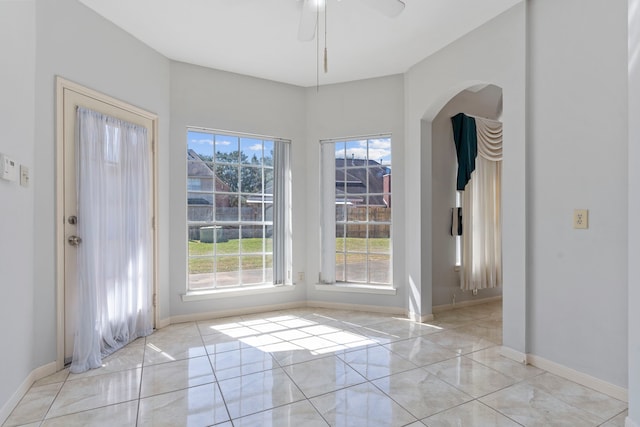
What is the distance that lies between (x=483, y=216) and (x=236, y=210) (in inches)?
123

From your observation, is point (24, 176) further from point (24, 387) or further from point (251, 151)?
point (251, 151)

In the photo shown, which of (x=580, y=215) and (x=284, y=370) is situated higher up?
(x=580, y=215)

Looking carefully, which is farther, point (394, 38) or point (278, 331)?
point (278, 331)

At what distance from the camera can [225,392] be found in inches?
87.8

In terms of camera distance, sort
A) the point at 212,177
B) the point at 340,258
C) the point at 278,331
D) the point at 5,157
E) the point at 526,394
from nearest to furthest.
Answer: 1. the point at 5,157
2. the point at 526,394
3. the point at 278,331
4. the point at 212,177
5. the point at 340,258

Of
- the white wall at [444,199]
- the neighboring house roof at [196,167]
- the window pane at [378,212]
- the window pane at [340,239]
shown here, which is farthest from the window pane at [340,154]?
the neighboring house roof at [196,167]

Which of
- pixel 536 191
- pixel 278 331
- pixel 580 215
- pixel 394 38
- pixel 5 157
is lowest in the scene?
pixel 278 331

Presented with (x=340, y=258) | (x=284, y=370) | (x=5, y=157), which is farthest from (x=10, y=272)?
(x=340, y=258)

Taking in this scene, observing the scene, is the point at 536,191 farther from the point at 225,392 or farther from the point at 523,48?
the point at 225,392

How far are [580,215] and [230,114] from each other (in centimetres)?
345

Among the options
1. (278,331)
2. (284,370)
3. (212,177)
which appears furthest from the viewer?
(212,177)

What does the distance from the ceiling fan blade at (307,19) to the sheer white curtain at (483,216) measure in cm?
265

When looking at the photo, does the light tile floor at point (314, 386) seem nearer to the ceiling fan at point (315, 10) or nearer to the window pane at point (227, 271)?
the window pane at point (227, 271)

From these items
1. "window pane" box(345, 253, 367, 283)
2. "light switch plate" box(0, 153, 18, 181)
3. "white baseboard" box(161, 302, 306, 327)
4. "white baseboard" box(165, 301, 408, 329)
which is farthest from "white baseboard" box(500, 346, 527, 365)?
"light switch plate" box(0, 153, 18, 181)
